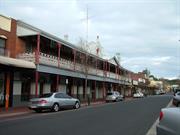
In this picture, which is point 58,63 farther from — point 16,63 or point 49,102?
point 49,102

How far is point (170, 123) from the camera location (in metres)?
8.06

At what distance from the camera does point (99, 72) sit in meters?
52.1

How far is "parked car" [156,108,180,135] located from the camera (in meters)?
7.73

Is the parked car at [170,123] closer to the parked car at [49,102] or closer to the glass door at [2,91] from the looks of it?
the parked car at [49,102]

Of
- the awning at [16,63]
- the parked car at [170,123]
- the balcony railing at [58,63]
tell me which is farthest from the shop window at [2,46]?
the parked car at [170,123]

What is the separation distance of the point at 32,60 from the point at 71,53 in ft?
46.3

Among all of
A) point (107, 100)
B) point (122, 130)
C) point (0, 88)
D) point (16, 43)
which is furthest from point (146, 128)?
point (107, 100)

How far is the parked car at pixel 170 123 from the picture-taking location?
304 inches

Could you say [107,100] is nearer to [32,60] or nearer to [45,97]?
[32,60]

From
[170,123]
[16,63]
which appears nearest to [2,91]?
[16,63]

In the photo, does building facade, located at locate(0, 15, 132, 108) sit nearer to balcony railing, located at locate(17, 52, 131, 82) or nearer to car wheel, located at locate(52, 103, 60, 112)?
balcony railing, located at locate(17, 52, 131, 82)

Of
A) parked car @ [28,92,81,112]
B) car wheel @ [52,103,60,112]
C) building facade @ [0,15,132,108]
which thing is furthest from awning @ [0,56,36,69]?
car wheel @ [52,103,60,112]

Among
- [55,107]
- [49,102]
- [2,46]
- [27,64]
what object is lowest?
[55,107]

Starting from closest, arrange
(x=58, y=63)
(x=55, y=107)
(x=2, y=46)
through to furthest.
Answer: (x=55, y=107) → (x=2, y=46) → (x=58, y=63)
